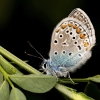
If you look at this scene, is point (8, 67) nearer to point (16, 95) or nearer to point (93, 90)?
point (16, 95)

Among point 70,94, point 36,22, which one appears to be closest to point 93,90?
point 70,94

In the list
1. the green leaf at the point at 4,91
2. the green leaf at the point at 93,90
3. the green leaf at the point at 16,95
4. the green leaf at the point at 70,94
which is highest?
the green leaf at the point at 4,91

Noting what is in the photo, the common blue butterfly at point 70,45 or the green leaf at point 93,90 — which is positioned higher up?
the common blue butterfly at point 70,45

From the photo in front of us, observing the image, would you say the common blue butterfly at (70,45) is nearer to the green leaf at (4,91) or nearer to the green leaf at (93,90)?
the green leaf at (93,90)

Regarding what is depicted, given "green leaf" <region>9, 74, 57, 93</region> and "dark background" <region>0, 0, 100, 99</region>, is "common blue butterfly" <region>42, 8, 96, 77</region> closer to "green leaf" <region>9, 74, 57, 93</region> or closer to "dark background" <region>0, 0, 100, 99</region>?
"green leaf" <region>9, 74, 57, 93</region>

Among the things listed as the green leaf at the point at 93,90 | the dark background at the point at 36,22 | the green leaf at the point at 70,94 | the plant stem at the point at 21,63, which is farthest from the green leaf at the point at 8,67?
the dark background at the point at 36,22

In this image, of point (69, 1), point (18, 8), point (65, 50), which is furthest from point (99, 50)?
point (65, 50)
